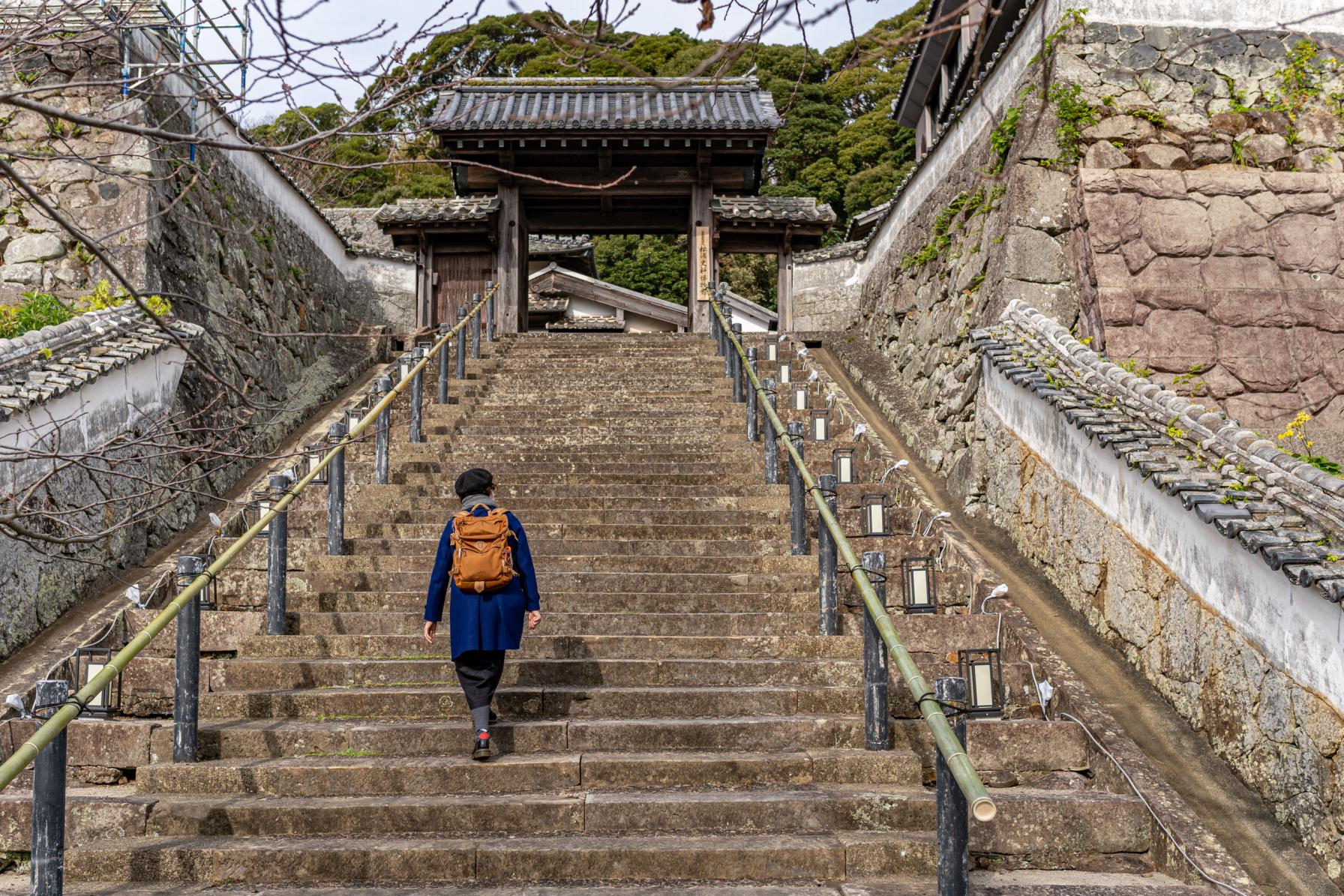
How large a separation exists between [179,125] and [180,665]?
330 inches

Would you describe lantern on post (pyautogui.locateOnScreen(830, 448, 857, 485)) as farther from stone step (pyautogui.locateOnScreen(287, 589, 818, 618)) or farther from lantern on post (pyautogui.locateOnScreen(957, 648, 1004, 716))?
lantern on post (pyautogui.locateOnScreen(957, 648, 1004, 716))

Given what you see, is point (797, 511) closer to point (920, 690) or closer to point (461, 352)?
point (920, 690)

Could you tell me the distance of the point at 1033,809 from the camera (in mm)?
4168

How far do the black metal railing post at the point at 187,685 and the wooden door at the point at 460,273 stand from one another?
13.3 metres

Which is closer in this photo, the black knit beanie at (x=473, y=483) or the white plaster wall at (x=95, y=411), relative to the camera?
the black knit beanie at (x=473, y=483)

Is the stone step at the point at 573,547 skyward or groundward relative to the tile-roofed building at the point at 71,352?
groundward

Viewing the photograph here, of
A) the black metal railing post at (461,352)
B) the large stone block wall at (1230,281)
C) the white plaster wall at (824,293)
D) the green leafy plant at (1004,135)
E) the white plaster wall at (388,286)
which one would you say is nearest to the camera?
the large stone block wall at (1230,281)

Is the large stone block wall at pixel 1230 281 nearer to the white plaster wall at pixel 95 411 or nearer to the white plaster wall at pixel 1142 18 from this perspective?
the white plaster wall at pixel 1142 18

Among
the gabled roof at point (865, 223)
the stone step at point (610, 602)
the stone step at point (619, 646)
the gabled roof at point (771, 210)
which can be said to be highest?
the gabled roof at point (865, 223)

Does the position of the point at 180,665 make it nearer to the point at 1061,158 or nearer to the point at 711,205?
the point at 1061,158

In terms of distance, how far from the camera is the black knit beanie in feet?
16.6

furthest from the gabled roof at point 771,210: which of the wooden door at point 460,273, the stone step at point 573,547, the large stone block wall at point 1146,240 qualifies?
the stone step at point 573,547

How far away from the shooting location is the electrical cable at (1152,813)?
3.82 metres

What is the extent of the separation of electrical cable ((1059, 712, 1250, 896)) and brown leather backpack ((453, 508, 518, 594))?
2710 mm
